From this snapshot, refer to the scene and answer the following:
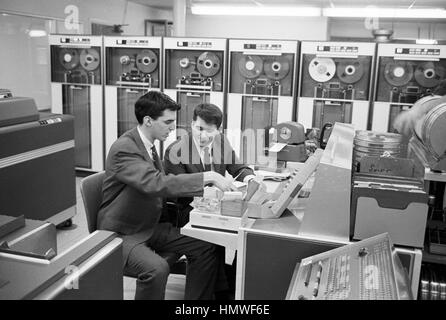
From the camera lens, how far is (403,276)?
4.46ft

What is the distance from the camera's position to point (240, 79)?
5.33 m

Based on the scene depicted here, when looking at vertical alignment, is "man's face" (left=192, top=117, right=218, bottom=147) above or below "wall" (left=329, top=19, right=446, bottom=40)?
below

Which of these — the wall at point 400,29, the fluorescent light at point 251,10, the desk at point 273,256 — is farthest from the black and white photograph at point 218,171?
the wall at point 400,29

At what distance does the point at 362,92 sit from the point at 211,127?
8.91 feet

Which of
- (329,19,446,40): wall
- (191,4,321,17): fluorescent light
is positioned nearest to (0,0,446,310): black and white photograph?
(191,4,321,17): fluorescent light

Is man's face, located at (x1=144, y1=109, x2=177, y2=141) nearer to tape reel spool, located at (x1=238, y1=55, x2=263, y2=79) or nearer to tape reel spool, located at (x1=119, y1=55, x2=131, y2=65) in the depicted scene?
tape reel spool, located at (x1=238, y1=55, x2=263, y2=79)

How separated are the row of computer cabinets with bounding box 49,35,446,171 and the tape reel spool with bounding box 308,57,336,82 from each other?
1cm

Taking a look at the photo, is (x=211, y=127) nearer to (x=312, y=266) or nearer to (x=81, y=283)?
(x=312, y=266)

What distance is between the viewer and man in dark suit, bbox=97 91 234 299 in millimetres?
2166

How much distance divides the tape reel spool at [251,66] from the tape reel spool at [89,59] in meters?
1.82

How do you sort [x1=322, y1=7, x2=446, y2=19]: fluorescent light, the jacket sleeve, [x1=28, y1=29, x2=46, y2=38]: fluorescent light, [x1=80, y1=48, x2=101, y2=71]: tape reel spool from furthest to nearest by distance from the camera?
[x1=322, y1=7, x2=446, y2=19]: fluorescent light, [x1=28, y1=29, x2=46, y2=38]: fluorescent light, [x1=80, y1=48, x2=101, y2=71]: tape reel spool, the jacket sleeve

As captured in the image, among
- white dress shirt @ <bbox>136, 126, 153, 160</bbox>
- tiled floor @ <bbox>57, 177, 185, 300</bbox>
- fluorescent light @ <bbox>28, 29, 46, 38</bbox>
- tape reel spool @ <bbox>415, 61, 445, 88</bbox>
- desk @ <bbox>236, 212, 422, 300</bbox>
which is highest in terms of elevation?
fluorescent light @ <bbox>28, 29, 46, 38</bbox>

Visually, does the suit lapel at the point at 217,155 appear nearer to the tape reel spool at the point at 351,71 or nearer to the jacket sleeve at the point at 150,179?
the jacket sleeve at the point at 150,179
